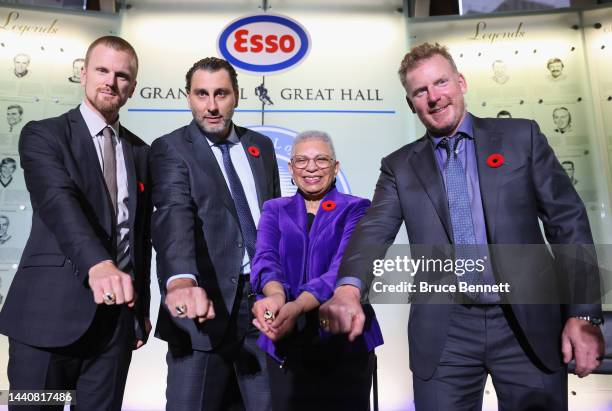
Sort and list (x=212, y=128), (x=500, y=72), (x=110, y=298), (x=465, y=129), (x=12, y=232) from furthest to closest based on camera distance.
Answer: (x=500, y=72), (x=12, y=232), (x=212, y=128), (x=465, y=129), (x=110, y=298)

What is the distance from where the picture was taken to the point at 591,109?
369 centimetres

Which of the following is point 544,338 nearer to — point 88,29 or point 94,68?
point 94,68

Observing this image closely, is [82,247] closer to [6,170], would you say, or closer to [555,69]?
[6,170]

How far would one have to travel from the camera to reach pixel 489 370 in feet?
4.40

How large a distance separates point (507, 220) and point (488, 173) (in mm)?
148

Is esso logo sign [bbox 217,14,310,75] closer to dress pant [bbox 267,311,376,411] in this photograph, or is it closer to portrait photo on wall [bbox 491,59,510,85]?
portrait photo on wall [bbox 491,59,510,85]

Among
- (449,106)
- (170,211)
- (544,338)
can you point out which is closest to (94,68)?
(170,211)

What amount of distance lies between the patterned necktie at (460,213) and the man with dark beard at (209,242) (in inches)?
28.6

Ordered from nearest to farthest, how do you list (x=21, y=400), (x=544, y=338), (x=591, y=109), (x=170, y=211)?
(x=544, y=338) < (x=21, y=400) < (x=170, y=211) < (x=591, y=109)

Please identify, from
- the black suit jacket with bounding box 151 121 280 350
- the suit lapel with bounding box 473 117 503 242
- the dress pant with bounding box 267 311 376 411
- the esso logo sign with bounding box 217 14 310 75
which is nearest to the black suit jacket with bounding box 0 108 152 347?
the black suit jacket with bounding box 151 121 280 350

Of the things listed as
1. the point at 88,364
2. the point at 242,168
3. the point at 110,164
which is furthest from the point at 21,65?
the point at 88,364

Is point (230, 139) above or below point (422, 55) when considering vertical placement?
below

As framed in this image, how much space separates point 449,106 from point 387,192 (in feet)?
1.09

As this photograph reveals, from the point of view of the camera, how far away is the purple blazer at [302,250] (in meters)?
1.56
